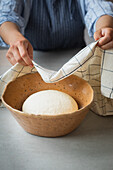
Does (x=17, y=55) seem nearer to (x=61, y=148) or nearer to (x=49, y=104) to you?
(x=49, y=104)

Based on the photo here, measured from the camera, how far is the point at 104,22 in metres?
0.94

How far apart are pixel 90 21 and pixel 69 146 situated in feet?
2.17

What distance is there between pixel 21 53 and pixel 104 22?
0.43 m

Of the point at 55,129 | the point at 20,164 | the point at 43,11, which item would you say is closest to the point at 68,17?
the point at 43,11

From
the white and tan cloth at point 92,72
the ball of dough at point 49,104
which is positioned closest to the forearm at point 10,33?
the white and tan cloth at point 92,72

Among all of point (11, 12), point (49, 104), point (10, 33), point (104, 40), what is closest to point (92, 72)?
point (104, 40)

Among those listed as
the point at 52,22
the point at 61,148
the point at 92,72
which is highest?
the point at 52,22

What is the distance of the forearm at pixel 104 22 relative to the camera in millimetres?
921

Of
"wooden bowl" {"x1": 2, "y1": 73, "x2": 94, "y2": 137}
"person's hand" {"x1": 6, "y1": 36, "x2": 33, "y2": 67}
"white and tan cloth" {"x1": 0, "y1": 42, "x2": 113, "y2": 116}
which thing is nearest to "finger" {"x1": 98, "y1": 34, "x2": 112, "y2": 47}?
"white and tan cloth" {"x1": 0, "y1": 42, "x2": 113, "y2": 116}

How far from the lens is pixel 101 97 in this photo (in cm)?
81

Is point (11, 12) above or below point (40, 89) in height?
above

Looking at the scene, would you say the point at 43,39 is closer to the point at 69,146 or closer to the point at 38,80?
the point at 38,80

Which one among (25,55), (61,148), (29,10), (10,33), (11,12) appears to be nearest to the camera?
(61,148)

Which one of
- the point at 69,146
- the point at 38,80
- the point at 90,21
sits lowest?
the point at 69,146
